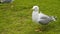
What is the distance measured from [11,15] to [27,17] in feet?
2.13

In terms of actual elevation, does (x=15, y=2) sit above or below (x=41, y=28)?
above

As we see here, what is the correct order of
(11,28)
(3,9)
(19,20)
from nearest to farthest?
(11,28) < (19,20) < (3,9)

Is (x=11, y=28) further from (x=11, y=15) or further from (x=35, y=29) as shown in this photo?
(x=11, y=15)

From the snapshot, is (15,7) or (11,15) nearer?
(11,15)

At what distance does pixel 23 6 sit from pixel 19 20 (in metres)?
1.59

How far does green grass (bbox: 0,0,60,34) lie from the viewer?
579 centimetres

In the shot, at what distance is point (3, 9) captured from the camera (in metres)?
7.78

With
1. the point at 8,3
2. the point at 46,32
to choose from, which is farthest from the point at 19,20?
the point at 8,3

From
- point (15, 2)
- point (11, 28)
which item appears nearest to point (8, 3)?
point (15, 2)

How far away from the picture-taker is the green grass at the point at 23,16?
5.79m

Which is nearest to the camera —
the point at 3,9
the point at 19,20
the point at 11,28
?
the point at 11,28

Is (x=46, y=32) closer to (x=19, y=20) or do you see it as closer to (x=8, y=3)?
(x=19, y=20)

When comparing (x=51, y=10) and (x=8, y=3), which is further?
(x=8, y=3)

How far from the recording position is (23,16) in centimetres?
698
